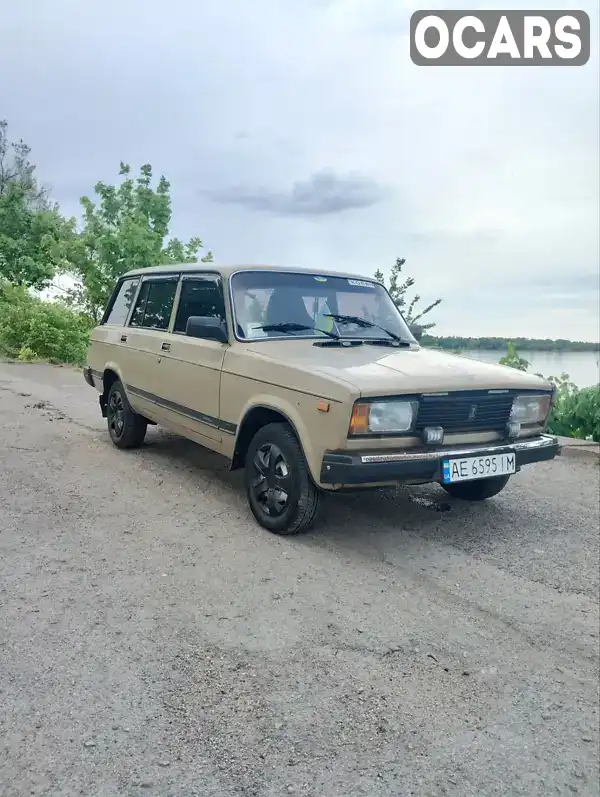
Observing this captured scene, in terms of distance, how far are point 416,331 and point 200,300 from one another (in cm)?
187

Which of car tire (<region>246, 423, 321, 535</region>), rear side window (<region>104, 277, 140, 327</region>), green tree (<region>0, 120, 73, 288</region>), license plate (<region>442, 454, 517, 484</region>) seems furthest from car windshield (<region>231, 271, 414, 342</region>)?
green tree (<region>0, 120, 73, 288</region>)

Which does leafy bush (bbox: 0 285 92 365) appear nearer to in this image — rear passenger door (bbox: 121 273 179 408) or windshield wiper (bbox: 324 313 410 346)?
rear passenger door (bbox: 121 273 179 408)

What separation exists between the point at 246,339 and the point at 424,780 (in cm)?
324

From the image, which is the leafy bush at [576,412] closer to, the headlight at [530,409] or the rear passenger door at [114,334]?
the headlight at [530,409]

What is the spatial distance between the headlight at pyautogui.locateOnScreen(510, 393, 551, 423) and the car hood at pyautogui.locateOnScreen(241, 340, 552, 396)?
0.10 m

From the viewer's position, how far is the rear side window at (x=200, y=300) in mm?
5301

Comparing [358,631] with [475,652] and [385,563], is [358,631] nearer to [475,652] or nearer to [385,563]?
[475,652]

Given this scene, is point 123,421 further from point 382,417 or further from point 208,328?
point 382,417

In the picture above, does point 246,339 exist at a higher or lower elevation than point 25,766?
higher

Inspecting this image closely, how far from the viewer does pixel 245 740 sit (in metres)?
2.44

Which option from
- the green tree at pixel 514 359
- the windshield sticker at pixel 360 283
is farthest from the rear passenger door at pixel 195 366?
the green tree at pixel 514 359

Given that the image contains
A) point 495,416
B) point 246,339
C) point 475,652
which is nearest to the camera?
point 475,652

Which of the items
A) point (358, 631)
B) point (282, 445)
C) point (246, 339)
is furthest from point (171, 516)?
point (358, 631)

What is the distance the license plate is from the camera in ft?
13.7
